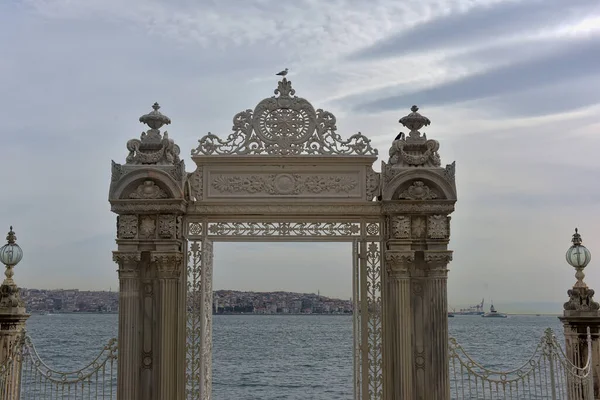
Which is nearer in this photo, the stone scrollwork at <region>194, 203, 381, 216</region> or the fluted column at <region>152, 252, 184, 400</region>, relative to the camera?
the fluted column at <region>152, 252, 184, 400</region>

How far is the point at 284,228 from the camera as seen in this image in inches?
323

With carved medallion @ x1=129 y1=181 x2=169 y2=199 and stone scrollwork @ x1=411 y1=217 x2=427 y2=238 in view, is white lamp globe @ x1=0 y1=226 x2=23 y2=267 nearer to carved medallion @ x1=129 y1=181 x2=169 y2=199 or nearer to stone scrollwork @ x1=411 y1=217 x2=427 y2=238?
carved medallion @ x1=129 y1=181 x2=169 y2=199

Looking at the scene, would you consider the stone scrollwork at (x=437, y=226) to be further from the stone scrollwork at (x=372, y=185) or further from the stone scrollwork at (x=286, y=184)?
the stone scrollwork at (x=286, y=184)

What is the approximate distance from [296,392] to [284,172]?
17.3 meters

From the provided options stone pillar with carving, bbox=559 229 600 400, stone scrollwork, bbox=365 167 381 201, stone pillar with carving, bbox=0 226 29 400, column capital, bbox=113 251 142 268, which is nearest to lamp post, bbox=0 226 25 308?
stone pillar with carving, bbox=0 226 29 400

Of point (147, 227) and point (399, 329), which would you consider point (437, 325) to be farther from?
point (147, 227)

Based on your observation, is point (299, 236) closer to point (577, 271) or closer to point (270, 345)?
point (577, 271)

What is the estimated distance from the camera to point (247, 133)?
8234mm

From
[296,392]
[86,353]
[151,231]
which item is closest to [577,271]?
[151,231]

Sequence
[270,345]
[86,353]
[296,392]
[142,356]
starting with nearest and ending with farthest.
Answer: [142,356] < [296,392] < [86,353] < [270,345]

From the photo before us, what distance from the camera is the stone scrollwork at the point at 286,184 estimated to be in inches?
323

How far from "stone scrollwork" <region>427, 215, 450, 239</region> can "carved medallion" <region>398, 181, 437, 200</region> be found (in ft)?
0.79

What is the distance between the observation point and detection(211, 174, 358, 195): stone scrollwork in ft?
26.9

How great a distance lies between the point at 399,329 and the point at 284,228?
5.71 feet
